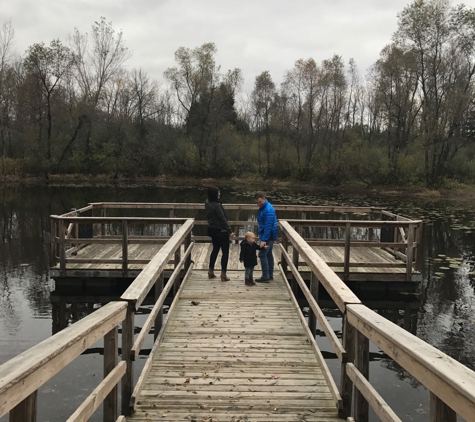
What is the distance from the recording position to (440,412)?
5.94ft

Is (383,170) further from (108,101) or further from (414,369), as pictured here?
(414,369)

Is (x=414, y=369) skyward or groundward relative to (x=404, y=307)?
skyward

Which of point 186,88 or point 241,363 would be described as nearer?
point 241,363

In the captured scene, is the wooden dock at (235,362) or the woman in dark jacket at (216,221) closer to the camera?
the wooden dock at (235,362)

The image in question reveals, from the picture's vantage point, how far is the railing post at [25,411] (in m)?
1.75

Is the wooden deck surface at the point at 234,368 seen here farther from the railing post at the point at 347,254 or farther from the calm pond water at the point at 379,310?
the railing post at the point at 347,254

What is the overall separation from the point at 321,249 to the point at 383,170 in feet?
99.8

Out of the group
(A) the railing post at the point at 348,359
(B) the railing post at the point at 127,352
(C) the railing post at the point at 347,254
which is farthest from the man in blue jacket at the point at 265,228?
(B) the railing post at the point at 127,352

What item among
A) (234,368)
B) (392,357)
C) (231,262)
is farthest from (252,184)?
(392,357)

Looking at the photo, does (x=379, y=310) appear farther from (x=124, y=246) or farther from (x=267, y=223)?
(x=124, y=246)

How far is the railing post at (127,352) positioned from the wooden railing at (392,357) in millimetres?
1642

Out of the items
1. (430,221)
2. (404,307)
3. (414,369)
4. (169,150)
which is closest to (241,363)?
(414,369)

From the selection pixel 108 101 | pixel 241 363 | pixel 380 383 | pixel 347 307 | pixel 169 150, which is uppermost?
pixel 108 101

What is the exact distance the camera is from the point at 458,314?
27.3 ft
